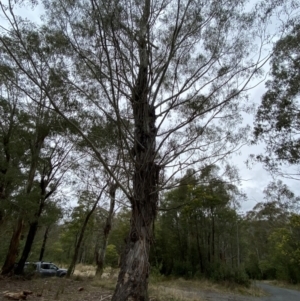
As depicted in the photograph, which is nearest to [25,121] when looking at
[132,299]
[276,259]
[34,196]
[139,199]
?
[34,196]

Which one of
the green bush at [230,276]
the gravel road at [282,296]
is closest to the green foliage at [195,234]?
the green bush at [230,276]

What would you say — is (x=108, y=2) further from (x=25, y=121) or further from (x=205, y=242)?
(x=205, y=242)

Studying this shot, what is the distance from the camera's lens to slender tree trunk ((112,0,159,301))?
426cm

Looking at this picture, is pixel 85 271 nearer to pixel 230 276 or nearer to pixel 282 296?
pixel 230 276

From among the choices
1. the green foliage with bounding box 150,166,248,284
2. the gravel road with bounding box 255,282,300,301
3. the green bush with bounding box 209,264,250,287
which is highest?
the green foliage with bounding box 150,166,248,284

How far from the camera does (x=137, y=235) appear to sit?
180 inches

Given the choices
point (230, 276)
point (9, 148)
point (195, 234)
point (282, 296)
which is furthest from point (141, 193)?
point (195, 234)

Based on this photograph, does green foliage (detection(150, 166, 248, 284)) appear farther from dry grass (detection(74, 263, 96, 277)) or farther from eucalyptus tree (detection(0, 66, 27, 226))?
eucalyptus tree (detection(0, 66, 27, 226))

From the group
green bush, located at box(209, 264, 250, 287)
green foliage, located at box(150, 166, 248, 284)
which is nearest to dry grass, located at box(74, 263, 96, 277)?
green foliage, located at box(150, 166, 248, 284)

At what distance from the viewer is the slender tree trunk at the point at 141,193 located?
4.26 meters

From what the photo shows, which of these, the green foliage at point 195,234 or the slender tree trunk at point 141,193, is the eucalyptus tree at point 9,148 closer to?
the slender tree trunk at point 141,193

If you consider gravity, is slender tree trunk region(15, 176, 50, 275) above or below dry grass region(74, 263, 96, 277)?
above

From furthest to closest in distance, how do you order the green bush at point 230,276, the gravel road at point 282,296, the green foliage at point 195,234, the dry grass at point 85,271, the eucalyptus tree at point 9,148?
the green foliage at point 195,234 < the green bush at point 230,276 < the dry grass at point 85,271 < the gravel road at point 282,296 < the eucalyptus tree at point 9,148

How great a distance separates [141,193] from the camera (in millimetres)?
4859
